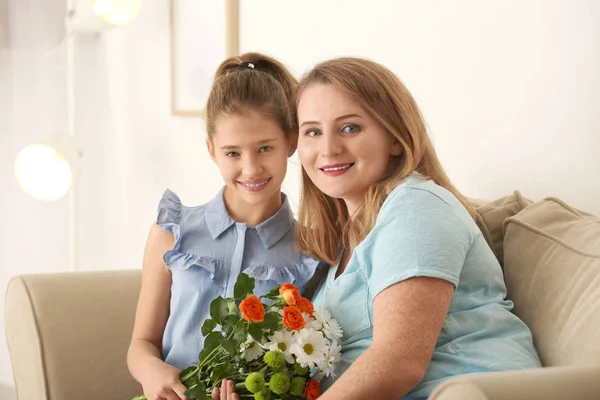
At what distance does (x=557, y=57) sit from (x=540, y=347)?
25.8 inches

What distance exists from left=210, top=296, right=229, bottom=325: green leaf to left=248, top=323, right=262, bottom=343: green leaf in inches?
3.3

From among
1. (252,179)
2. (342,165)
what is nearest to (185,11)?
(252,179)

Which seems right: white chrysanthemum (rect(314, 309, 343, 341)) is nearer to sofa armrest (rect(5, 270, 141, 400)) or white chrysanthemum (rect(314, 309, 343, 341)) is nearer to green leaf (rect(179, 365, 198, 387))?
green leaf (rect(179, 365, 198, 387))

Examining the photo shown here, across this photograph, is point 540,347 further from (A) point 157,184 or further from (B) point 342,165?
(A) point 157,184

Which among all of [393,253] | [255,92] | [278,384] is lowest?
[278,384]

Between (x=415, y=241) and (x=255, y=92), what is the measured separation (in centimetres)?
64

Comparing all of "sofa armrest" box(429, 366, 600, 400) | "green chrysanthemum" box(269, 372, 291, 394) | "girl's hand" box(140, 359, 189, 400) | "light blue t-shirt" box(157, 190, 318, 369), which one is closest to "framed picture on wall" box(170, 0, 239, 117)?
"light blue t-shirt" box(157, 190, 318, 369)

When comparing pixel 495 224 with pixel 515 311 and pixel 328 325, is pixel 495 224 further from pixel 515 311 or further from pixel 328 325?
pixel 328 325

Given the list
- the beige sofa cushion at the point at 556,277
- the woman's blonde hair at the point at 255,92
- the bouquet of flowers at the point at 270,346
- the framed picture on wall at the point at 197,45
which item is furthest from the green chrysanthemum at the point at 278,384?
the framed picture on wall at the point at 197,45

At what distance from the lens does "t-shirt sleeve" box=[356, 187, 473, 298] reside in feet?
4.33

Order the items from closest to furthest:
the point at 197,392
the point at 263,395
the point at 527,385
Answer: the point at 527,385
the point at 263,395
the point at 197,392

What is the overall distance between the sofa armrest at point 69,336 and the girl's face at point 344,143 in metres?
0.74

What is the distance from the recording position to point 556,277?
1.44 m

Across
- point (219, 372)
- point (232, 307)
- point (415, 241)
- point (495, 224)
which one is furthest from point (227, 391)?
point (495, 224)
